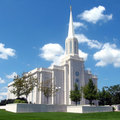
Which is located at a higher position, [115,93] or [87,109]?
[115,93]

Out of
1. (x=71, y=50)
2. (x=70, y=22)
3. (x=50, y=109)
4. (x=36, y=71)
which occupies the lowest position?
(x=50, y=109)

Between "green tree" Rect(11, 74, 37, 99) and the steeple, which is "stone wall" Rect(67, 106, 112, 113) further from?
the steeple

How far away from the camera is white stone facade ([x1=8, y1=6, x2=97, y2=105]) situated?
50.4 meters

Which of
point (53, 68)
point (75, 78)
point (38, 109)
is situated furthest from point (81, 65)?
point (38, 109)

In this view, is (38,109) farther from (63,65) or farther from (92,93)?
(63,65)

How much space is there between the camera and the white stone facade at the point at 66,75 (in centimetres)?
5041

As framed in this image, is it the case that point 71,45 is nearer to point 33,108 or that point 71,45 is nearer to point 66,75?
point 66,75

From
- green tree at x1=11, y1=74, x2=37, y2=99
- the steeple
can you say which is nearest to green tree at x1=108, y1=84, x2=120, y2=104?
the steeple

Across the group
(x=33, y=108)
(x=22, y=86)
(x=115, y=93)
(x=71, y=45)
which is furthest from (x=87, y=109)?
(x=71, y=45)

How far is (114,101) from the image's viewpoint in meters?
48.4

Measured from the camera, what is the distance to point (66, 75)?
2068 inches

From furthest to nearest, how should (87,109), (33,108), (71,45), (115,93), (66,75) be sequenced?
(71,45), (66,75), (115,93), (87,109), (33,108)

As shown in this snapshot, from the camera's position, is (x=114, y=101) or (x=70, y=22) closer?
(x=114, y=101)

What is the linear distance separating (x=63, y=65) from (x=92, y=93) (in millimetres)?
22120
